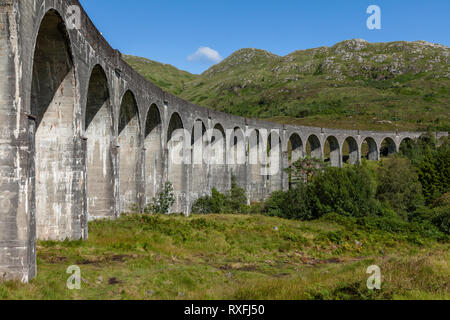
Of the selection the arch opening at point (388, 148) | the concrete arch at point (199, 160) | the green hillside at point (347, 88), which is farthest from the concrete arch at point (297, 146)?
the green hillside at point (347, 88)

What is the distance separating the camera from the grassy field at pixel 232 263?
24.4ft

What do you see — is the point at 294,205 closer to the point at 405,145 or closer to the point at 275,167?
the point at 275,167

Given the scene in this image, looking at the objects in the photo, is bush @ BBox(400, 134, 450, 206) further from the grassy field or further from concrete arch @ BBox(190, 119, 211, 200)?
concrete arch @ BBox(190, 119, 211, 200)

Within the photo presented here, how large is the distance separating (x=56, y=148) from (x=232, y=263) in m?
6.51

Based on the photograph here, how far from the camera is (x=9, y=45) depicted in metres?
7.41

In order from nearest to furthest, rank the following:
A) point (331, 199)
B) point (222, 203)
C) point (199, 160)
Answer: point (331, 199), point (222, 203), point (199, 160)

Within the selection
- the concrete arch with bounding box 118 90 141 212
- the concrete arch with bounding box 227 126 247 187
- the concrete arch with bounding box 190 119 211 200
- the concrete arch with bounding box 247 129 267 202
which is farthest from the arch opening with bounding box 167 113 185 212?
the concrete arch with bounding box 247 129 267 202

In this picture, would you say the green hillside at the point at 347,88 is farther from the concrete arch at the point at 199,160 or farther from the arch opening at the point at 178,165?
the arch opening at the point at 178,165

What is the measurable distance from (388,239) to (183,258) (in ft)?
36.3

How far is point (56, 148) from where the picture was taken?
11.2 m

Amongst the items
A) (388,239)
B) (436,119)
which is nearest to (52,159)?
(388,239)

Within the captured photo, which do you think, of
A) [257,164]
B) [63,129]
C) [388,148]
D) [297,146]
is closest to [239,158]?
[257,164]

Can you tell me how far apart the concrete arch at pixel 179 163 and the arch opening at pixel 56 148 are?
13.7 meters

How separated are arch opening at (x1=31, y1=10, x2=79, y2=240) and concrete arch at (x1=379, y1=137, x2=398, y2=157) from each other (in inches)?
2358
